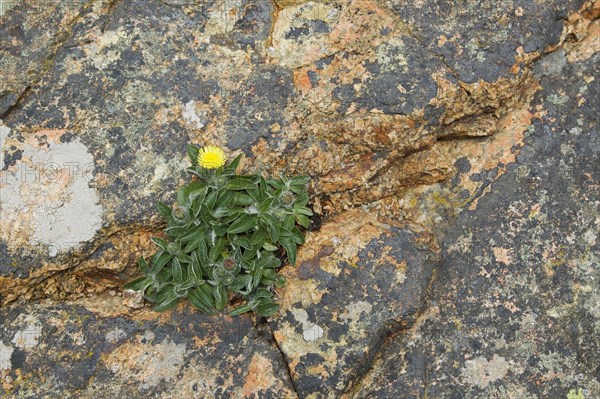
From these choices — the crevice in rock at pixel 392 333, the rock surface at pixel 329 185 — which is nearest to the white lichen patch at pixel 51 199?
the rock surface at pixel 329 185

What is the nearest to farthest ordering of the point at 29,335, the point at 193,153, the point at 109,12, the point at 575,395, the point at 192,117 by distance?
1. the point at 575,395
2. the point at 29,335
3. the point at 193,153
4. the point at 192,117
5. the point at 109,12

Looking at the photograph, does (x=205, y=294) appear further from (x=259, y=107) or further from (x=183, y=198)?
(x=259, y=107)


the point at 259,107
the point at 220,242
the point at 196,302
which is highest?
the point at 259,107

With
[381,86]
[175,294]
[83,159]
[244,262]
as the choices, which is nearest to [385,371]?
[244,262]

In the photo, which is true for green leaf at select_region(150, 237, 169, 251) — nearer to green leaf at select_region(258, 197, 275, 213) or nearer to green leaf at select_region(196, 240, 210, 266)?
green leaf at select_region(196, 240, 210, 266)

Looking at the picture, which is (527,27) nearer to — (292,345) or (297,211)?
(297,211)

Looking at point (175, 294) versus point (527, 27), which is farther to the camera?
point (527, 27)

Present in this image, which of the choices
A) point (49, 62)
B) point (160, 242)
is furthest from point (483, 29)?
point (49, 62)
